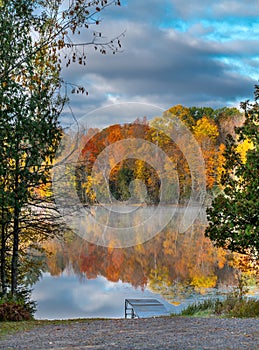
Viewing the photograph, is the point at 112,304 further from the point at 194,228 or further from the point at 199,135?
the point at 199,135

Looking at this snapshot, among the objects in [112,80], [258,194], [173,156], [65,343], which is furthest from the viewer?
[173,156]

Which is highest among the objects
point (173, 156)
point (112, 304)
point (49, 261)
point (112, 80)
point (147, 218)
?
point (112, 80)

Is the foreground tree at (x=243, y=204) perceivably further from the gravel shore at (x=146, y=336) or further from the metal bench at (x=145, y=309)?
the metal bench at (x=145, y=309)

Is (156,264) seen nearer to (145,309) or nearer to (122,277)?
(122,277)

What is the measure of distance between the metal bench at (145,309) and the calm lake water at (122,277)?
356 mm

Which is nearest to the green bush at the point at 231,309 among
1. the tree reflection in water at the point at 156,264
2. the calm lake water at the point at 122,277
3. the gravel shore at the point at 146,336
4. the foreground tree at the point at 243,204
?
the foreground tree at the point at 243,204

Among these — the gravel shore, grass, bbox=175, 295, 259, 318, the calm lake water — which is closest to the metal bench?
the calm lake water

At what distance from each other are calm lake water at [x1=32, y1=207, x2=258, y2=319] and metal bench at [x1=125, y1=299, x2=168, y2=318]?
356mm

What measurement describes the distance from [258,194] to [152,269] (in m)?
11.9

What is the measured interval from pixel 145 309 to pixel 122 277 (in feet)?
21.1

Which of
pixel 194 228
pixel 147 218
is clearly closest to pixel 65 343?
pixel 194 228

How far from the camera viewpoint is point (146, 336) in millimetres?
6426

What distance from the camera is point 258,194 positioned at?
8.98 m

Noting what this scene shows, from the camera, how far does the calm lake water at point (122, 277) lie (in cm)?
1534
